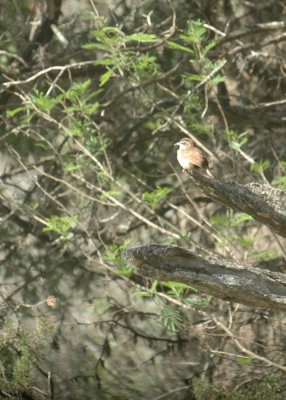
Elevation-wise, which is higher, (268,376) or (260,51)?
(260,51)

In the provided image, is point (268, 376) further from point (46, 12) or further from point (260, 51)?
point (46, 12)

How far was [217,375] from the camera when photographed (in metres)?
5.17

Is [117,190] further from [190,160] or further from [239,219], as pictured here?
[190,160]

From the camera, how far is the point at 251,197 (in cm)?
254

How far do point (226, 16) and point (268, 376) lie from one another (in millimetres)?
2751

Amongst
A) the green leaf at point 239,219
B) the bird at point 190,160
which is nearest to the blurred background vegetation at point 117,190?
the green leaf at point 239,219

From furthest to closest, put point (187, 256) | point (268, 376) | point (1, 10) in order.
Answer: point (1, 10) → point (268, 376) → point (187, 256)

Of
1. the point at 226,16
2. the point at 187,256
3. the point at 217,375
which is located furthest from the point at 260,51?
the point at 187,256

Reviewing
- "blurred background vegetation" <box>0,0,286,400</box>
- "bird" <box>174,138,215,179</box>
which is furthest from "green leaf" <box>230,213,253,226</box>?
"bird" <box>174,138,215,179</box>

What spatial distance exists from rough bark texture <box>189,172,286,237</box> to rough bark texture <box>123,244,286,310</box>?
8.0 inches

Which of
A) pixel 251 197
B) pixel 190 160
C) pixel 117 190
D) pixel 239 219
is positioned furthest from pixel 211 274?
pixel 117 190

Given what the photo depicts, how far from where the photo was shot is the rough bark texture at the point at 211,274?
2227 millimetres

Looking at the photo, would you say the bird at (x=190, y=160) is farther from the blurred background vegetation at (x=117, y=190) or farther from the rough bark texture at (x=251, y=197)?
the blurred background vegetation at (x=117, y=190)

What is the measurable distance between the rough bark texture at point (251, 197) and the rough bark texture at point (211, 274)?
20 cm
